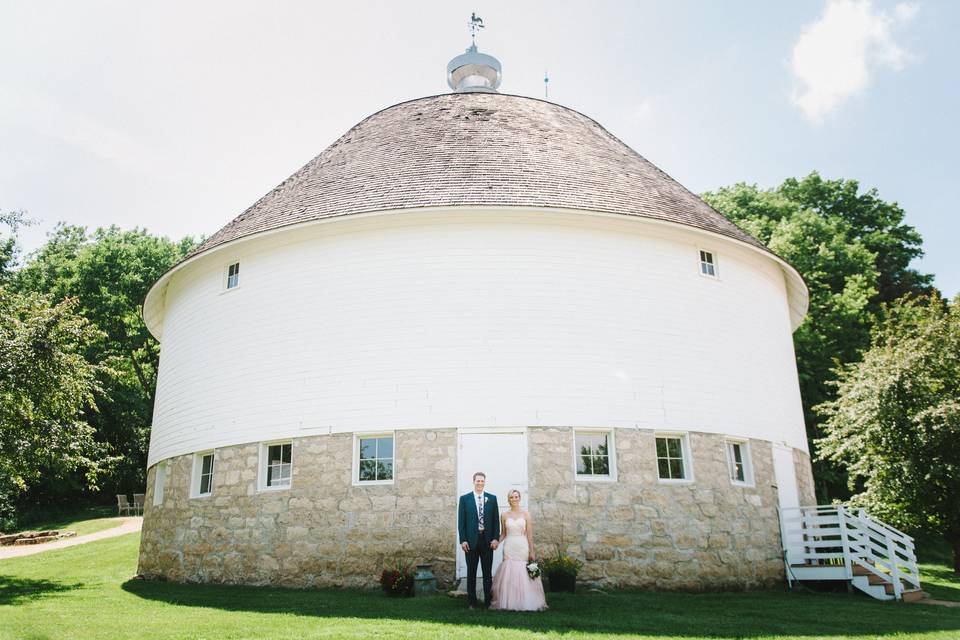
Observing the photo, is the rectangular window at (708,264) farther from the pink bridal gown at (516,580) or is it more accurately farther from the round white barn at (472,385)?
the pink bridal gown at (516,580)

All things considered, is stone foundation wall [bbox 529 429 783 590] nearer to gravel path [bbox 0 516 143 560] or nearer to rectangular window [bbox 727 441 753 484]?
rectangular window [bbox 727 441 753 484]

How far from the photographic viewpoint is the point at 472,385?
41.2 feet

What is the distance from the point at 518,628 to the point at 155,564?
9.29 meters

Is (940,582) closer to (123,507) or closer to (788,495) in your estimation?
(788,495)

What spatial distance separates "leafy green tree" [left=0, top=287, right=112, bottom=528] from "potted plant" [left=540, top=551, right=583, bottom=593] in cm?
1019

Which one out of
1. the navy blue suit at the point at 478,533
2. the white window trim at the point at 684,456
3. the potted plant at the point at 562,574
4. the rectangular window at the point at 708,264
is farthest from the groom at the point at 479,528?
the rectangular window at the point at 708,264

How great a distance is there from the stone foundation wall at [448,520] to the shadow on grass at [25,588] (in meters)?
2.17

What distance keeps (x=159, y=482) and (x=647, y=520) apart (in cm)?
983

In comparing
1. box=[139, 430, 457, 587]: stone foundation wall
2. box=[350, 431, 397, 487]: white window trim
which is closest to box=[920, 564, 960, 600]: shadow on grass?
box=[139, 430, 457, 587]: stone foundation wall

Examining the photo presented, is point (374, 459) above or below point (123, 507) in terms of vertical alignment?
above

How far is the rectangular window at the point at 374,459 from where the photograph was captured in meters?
12.4

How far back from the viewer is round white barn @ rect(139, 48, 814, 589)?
40.0 ft

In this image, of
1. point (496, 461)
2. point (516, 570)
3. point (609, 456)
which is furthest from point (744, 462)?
point (516, 570)

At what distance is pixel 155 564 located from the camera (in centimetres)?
1430
